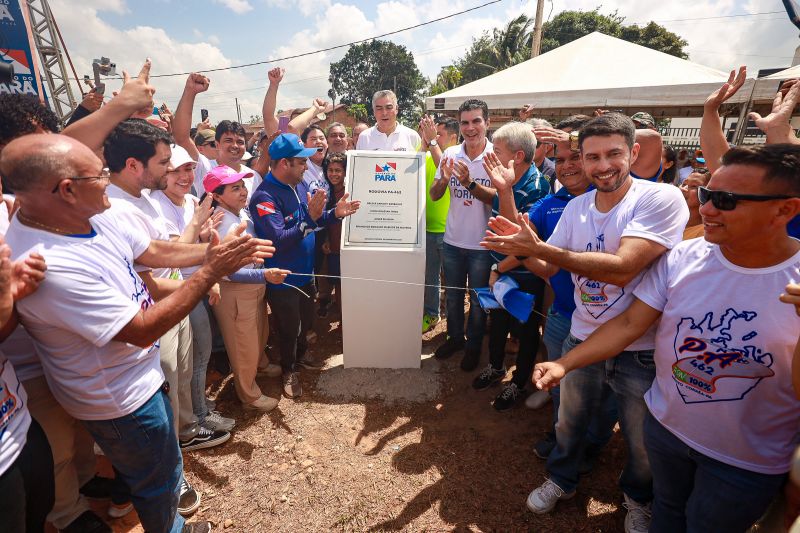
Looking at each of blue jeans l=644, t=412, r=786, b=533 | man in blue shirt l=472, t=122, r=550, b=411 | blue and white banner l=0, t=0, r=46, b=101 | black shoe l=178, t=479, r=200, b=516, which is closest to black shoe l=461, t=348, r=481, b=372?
man in blue shirt l=472, t=122, r=550, b=411

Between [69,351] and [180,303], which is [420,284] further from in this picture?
[69,351]

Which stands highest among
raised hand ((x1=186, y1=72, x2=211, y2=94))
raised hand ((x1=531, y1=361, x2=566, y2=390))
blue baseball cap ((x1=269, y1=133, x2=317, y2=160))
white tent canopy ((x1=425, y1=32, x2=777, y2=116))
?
white tent canopy ((x1=425, y1=32, x2=777, y2=116))

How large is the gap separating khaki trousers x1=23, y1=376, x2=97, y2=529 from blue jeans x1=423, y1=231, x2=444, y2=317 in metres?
3.14

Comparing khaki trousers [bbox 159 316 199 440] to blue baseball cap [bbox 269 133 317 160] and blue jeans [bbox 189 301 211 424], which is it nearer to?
blue jeans [bbox 189 301 211 424]

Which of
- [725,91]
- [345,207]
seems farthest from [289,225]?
[725,91]

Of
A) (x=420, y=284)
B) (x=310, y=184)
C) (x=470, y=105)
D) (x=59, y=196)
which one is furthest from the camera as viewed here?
(x=310, y=184)

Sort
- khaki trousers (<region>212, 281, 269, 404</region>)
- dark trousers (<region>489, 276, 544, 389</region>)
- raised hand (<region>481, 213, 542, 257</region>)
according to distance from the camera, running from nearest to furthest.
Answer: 1. raised hand (<region>481, 213, 542, 257</region>)
2. khaki trousers (<region>212, 281, 269, 404</region>)
3. dark trousers (<region>489, 276, 544, 389</region>)

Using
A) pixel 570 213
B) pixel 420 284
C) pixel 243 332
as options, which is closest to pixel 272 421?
pixel 243 332

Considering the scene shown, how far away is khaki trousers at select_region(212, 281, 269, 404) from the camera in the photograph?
2920 mm

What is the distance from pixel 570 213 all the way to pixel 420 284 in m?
1.58

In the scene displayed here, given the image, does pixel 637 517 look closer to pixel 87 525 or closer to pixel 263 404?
pixel 263 404

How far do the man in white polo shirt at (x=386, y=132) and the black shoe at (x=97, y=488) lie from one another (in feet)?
13.2

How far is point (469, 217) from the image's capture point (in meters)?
3.52

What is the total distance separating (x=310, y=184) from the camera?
156 inches
